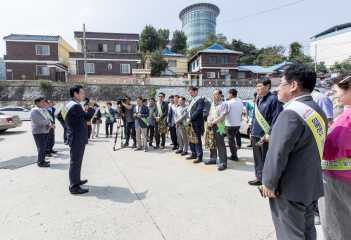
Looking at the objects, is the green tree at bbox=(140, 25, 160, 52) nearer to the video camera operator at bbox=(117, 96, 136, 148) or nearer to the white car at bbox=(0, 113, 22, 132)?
the white car at bbox=(0, 113, 22, 132)

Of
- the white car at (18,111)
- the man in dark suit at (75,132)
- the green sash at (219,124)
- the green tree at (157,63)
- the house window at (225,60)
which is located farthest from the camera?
the house window at (225,60)

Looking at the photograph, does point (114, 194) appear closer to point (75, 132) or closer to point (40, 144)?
point (75, 132)

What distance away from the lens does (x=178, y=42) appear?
4419cm

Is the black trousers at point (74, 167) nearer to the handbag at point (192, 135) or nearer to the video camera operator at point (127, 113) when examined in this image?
the handbag at point (192, 135)

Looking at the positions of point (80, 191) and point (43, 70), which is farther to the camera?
point (43, 70)

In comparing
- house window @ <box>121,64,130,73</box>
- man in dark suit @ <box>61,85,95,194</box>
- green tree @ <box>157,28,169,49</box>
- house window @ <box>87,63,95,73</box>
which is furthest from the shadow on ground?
green tree @ <box>157,28,169,49</box>

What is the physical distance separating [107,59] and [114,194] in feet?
91.8

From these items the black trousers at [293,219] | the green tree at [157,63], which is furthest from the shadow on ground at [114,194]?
the green tree at [157,63]

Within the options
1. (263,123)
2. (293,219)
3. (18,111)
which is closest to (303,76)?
(293,219)

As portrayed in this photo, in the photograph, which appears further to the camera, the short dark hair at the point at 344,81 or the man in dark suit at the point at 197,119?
the man in dark suit at the point at 197,119

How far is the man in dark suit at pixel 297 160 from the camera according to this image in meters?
1.65

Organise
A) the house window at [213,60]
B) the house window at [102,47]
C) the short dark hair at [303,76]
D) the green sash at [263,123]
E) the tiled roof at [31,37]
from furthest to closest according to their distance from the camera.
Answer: the house window at [213,60] → the house window at [102,47] → the tiled roof at [31,37] → the green sash at [263,123] → the short dark hair at [303,76]

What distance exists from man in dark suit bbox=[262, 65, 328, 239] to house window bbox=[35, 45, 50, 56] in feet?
106

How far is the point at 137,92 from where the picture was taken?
2603 centimetres
